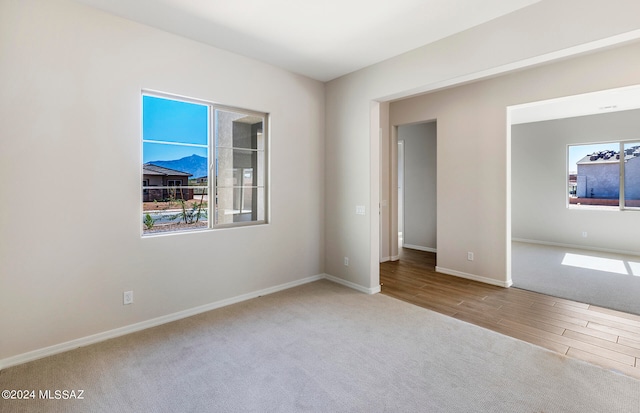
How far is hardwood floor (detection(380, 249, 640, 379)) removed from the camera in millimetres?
2512

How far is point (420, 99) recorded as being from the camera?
16.8ft

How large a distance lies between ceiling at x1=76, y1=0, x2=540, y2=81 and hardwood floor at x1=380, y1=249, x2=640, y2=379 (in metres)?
2.92

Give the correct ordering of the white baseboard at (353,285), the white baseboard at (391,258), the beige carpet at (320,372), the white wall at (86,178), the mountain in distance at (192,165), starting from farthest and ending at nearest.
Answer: the white baseboard at (391,258)
the white baseboard at (353,285)
the mountain in distance at (192,165)
the white wall at (86,178)
the beige carpet at (320,372)

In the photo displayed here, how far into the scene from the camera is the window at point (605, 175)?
6.06m

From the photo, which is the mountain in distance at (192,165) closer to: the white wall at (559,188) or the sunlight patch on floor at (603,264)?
the sunlight patch on floor at (603,264)

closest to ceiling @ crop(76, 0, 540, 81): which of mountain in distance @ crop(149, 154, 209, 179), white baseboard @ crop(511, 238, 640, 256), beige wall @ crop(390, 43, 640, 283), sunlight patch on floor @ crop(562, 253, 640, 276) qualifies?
mountain in distance @ crop(149, 154, 209, 179)

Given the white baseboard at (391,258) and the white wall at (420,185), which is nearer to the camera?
the white baseboard at (391,258)

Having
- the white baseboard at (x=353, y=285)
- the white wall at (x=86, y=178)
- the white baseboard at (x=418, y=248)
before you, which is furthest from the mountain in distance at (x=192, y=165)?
the white baseboard at (x=418, y=248)

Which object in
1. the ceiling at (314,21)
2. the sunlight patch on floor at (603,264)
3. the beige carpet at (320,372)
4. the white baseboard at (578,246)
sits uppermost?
the ceiling at (314,21)

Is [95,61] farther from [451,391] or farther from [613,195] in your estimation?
[613,195]

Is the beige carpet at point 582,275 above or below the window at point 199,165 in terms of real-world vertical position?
below

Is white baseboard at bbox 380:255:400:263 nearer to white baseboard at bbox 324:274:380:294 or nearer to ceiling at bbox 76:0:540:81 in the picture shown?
white baseboard at bbox 324:274:380:294

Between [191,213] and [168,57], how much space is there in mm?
1632

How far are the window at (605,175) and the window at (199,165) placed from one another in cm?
701
